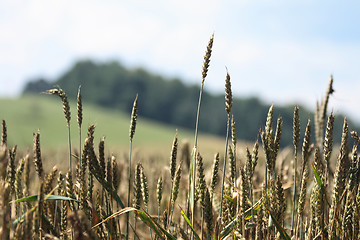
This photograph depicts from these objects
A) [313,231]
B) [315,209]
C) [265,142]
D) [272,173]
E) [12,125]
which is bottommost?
[12,125]

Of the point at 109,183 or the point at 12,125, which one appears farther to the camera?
the point at 12,125

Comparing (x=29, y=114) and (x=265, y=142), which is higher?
(x=265, y=142)

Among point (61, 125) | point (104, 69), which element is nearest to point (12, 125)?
point (61, 125)

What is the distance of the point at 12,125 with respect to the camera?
47.9m

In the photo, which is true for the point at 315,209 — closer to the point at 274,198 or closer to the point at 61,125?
the point at 274,198

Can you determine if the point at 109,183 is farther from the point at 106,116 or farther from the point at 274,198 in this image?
the point at 106,116

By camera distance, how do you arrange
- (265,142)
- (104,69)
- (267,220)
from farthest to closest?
(104,69) → (267,220) → (265,142)

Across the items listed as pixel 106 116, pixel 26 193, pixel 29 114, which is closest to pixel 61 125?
pixel 29 114

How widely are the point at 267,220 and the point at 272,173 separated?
0.23 metres

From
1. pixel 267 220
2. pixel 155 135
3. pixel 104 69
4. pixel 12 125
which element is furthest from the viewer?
pixel 104 69

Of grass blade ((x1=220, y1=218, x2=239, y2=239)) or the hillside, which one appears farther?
the hillside

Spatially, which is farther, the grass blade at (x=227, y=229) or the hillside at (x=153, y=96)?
the hillside at (x=153, y=96)

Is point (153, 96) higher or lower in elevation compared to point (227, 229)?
lower

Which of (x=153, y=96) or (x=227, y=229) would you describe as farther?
(x=153, y=96)
